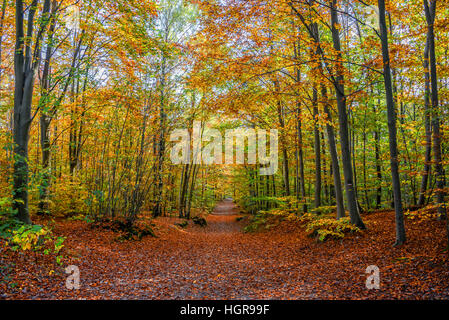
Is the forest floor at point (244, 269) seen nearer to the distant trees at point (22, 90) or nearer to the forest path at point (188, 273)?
the forest path at point (188, 273)

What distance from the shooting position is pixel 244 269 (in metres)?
7.23

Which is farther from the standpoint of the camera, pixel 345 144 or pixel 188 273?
pixel 345 144

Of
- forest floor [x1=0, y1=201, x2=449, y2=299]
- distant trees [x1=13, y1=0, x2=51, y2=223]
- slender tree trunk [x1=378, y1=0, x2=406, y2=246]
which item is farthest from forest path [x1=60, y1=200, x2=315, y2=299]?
slender tree trunk [x1=378, y1=0, x2=406, y2=246]

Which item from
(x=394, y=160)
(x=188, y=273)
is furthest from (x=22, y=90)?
(x=394, y=160)

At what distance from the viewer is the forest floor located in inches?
183

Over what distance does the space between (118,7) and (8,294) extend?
8.67m

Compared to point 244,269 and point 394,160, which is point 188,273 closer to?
point 244,269

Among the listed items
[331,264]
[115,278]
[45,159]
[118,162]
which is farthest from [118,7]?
[331,264]

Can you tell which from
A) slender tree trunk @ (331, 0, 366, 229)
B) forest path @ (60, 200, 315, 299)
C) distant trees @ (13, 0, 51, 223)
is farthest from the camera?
slender tree trunk @ (331, 0, 366, 229)

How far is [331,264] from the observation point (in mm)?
6707

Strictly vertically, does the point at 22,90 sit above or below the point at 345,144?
above

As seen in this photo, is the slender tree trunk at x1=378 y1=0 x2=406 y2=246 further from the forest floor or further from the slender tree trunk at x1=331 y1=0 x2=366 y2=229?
the slender tree trunk at x1=331 y1=0 x2=366 y2=229

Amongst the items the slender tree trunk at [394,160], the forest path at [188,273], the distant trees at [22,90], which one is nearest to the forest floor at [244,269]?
the forest path at [188,273]
